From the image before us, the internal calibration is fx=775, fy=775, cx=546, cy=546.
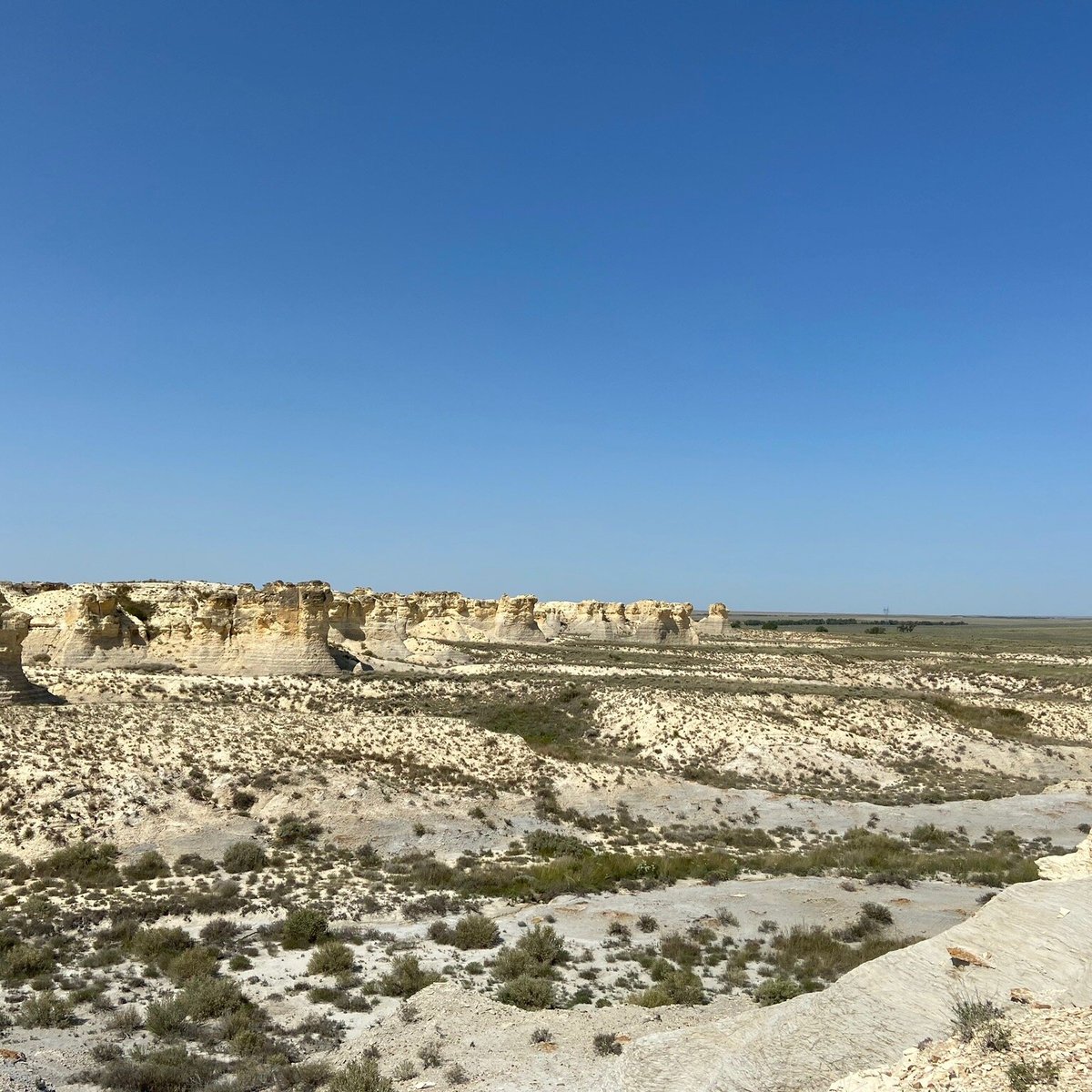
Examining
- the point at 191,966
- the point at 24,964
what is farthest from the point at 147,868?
the point at 191,966

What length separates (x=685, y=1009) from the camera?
10.3 metres

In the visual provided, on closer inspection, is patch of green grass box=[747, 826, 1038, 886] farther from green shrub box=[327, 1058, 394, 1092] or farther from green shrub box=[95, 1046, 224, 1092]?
green shrub box=[95, 1046, 224, 1092]

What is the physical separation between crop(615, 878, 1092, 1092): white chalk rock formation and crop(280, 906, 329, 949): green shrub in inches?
260

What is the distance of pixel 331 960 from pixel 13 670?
19120mm

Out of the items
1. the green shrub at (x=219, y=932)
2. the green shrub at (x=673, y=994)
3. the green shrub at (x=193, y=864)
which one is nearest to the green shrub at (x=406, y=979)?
the green shrub at (x=673, y=994)

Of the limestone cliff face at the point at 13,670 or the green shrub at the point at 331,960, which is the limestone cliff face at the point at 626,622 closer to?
the limestone cliff face at the point at 13,670

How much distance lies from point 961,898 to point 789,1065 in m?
10.0

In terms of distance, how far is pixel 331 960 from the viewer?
11.8 meters

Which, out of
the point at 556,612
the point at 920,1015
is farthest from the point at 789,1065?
the point at 556,612

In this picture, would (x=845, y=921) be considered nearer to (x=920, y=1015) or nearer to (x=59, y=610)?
(x=920, y=1015)

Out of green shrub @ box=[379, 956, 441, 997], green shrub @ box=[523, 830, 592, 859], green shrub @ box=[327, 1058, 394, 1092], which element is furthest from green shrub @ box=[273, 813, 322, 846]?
green shrub @ box=[327, 1058, 394, 1092]

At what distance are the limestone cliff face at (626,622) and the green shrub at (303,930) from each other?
6706cm

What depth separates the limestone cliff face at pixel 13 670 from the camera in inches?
952

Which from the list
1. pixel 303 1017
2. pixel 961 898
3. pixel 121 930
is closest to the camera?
pixel 303 1017
